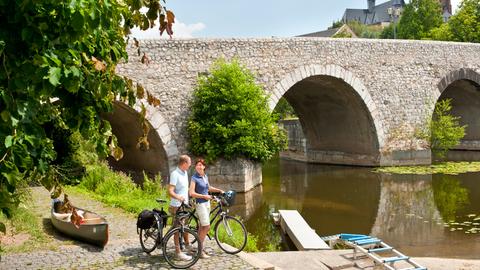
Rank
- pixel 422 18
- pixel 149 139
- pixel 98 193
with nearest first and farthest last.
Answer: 1. pixel 98 193
2. pixel 149 139
3. pixel 422 18

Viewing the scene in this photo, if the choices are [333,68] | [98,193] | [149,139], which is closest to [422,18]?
[333,68]

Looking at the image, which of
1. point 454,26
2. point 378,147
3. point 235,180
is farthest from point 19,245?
point 454,26

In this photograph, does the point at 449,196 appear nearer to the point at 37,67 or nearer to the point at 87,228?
the point at 87,228

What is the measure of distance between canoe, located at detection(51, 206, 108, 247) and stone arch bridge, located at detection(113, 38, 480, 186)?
6.30 m

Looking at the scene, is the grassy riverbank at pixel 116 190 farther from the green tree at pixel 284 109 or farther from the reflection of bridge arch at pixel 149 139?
the green tree at pixel 284 109

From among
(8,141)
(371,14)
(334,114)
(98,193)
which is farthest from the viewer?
(371,14)

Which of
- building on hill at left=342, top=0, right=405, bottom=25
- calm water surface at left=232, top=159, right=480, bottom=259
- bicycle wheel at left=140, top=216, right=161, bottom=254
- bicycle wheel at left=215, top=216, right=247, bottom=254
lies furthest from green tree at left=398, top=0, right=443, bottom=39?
building on hill at left=342, top=0, right=405, bottom=25

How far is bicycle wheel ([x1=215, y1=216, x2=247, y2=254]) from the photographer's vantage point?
19.1 feet

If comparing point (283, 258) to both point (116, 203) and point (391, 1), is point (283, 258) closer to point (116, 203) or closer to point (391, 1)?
point (116, 203)

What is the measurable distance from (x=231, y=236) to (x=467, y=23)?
30.7 m

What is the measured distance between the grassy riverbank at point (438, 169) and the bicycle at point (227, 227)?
37.0 feet

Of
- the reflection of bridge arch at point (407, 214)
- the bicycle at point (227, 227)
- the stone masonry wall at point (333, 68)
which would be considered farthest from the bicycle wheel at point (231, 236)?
the stone masonry wall at point (333, 68)

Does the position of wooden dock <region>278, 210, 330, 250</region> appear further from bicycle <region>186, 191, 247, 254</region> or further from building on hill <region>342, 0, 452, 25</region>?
building on hill <region>342, 0, 452, 25</region>

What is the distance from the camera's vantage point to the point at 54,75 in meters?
2.06
